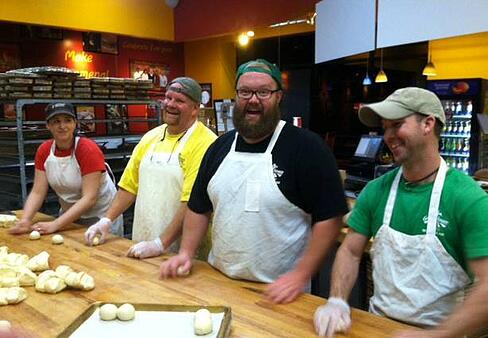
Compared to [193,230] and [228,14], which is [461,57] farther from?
[193,230]

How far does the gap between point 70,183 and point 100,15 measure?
14.9 feet

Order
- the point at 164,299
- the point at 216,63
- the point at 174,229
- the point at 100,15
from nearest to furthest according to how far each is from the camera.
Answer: the point at 164,299 → the point at 174,229 → the point at 100,15 → the point at 216,63

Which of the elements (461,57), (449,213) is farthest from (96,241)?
(461,57)

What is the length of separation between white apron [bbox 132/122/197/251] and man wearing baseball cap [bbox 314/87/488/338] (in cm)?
104

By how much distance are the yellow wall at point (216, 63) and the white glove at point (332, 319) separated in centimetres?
771

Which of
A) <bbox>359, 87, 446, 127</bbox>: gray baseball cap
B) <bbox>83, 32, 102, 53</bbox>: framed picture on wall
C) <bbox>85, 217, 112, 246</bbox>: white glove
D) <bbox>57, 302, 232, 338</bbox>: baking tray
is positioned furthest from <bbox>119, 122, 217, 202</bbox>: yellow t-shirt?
<bbox>83, 32, 102, 53</bbox>: framed picture on wall

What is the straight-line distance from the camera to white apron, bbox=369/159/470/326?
54.5 inches

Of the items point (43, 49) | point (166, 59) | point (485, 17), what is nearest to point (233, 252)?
point (485, 17)

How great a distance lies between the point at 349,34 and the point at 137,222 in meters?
2.45

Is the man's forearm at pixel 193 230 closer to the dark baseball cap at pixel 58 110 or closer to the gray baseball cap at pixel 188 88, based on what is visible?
the gray baseball cap at pixel 188 88

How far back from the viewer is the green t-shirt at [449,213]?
1.29 m

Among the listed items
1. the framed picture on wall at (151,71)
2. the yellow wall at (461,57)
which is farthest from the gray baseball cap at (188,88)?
the yellow wall at (461,57)

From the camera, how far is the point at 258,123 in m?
1.83

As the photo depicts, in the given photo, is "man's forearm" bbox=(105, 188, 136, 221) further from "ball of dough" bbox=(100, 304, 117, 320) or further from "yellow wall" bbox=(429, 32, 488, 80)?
"yellow wall" bbox=(429, 32, 488, 80)
